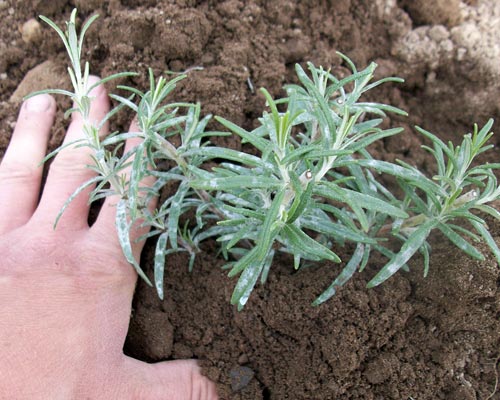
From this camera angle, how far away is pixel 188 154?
2066 millimetres

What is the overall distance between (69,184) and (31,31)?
44.0 inches

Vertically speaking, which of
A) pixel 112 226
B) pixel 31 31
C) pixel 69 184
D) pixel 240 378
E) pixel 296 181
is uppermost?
pixel 31 31

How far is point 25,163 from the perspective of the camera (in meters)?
2.74

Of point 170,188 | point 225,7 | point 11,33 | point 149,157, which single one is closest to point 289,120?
point 149,157

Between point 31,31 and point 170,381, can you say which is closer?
point 170,381

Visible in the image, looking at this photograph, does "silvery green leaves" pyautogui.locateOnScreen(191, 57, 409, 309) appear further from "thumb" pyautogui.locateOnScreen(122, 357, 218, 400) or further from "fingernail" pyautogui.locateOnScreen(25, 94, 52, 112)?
"fingernail" pyautogui.locateOnScreen(25, 94, 52, 112)

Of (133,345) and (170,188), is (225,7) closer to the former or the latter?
(170,188)

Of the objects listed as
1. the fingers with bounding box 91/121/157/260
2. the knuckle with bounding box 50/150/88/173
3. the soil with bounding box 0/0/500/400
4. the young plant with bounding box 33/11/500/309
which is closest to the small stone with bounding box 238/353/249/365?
Result: the soil with bounding box 0/0/500/400

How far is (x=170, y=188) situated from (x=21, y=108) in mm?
1119

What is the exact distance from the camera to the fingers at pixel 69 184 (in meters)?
2.58

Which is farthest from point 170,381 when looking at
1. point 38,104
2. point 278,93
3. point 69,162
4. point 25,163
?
point 38,104

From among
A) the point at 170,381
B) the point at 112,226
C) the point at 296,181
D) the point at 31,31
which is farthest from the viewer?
the point at 31,31

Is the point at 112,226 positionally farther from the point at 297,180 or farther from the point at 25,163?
the point at 297,180

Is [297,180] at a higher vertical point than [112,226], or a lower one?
higher
